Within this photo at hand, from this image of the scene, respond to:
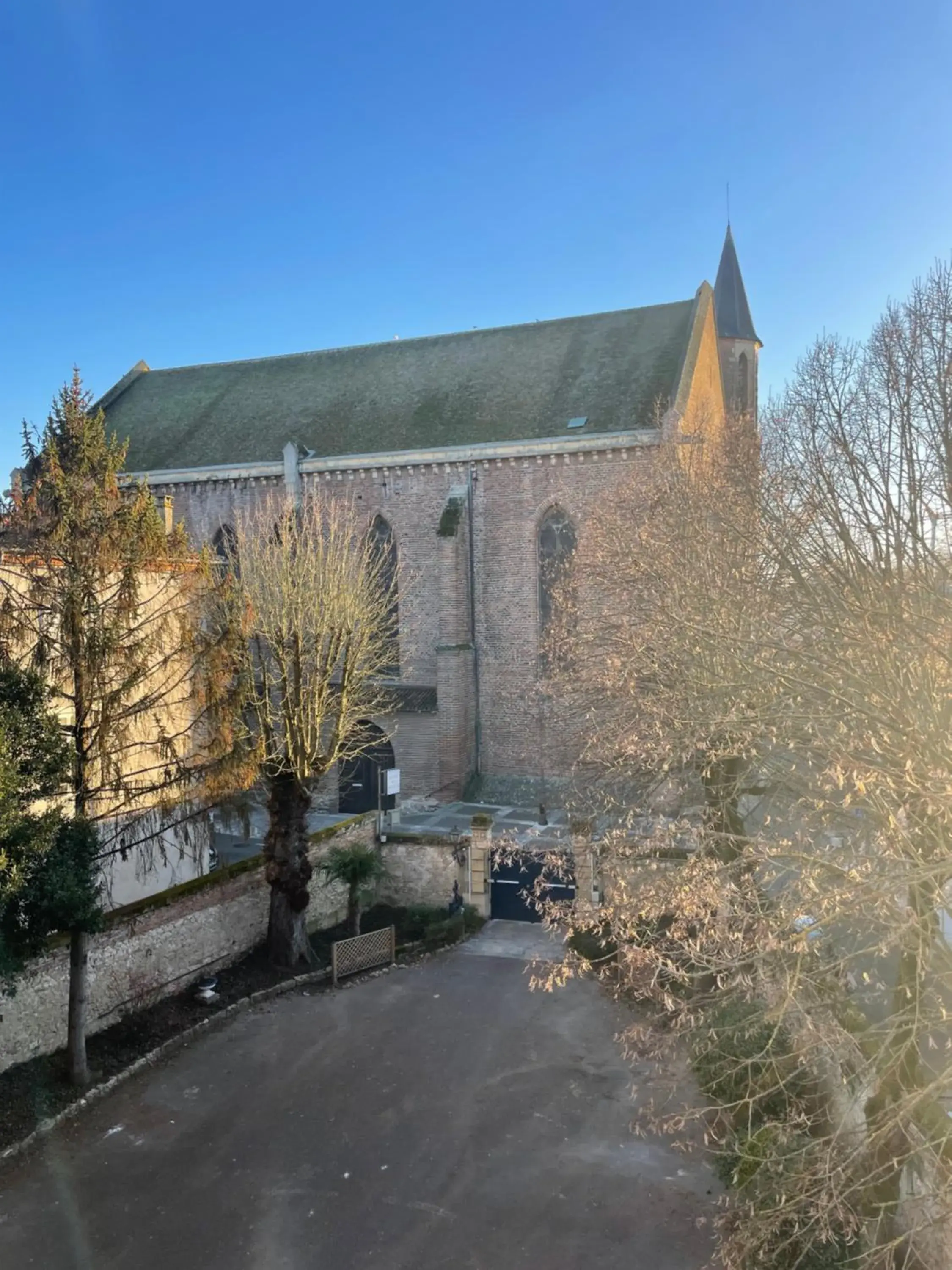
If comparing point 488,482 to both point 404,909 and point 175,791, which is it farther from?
point 175,791

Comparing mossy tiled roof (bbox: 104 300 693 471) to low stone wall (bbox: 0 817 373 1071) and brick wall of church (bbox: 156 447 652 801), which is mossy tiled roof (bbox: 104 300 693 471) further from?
low stone wall (bbox: 0 817 373 1071)

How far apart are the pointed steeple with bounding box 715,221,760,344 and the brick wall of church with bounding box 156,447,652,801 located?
11.0 m

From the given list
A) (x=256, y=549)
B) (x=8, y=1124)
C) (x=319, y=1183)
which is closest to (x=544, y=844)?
(x=256, y=549)

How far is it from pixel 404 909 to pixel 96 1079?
8.05 metres

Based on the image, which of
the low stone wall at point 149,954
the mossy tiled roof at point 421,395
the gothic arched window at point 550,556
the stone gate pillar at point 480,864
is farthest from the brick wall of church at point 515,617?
the low stone wall at point 149,954

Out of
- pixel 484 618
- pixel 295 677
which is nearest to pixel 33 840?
pixel 295 677

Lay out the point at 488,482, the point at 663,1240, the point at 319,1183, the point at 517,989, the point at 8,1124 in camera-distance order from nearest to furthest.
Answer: the point at 663,1240
the point at 319,1183
the point at 8,1124
the point at 517,989
the point at 488,482

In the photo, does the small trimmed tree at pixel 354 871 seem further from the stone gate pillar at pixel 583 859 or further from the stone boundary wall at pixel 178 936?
the stone gate pillar at pixel 583 859

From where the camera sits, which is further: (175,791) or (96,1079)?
(175,791)

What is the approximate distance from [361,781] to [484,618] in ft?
20.3

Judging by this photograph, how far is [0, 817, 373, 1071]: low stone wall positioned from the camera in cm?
1232

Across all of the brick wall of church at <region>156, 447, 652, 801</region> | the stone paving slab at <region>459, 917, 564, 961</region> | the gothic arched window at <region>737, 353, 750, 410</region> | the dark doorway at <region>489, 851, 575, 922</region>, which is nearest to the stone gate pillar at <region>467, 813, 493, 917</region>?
the dark doorway at <region>489, 851, 575, 922</region>

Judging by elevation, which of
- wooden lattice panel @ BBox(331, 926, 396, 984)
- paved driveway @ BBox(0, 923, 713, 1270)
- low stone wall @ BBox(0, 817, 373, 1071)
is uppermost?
low stone wall @ BBox(0, 817, 373, 1071)

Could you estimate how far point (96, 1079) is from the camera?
40.4ft
